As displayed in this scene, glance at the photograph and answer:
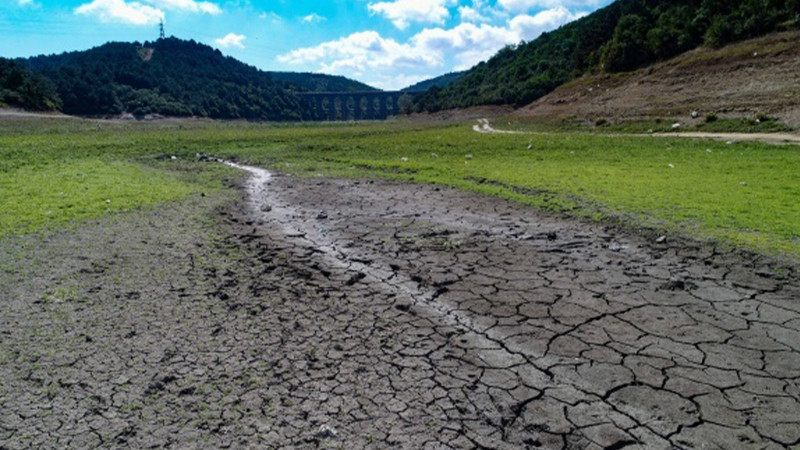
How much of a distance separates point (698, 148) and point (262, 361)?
17.7m

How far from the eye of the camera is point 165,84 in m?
91.4

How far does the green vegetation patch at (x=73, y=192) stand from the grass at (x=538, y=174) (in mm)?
41

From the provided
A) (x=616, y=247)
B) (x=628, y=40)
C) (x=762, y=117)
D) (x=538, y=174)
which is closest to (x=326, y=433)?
(x=616, y=247)

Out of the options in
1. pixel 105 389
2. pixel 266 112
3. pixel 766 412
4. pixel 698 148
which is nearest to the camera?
pixel 766 412

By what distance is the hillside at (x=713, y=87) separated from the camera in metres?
22.5

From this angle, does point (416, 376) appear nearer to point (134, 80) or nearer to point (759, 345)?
point (759, 345)

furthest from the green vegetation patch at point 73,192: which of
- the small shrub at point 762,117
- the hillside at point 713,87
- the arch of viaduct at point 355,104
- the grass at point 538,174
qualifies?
the arch of viaduct at point 355,104

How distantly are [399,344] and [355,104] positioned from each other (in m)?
125

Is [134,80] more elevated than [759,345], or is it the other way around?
[134,80]

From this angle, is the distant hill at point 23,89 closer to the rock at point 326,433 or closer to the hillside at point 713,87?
the hillside at point 713,87

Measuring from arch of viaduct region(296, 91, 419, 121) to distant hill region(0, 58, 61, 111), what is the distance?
63.4m

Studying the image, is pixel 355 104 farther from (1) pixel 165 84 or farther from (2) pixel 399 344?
(2) pixel 399 344

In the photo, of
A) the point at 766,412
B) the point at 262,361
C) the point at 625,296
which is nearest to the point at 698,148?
the point at 625,296

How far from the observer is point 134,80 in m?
88.8
